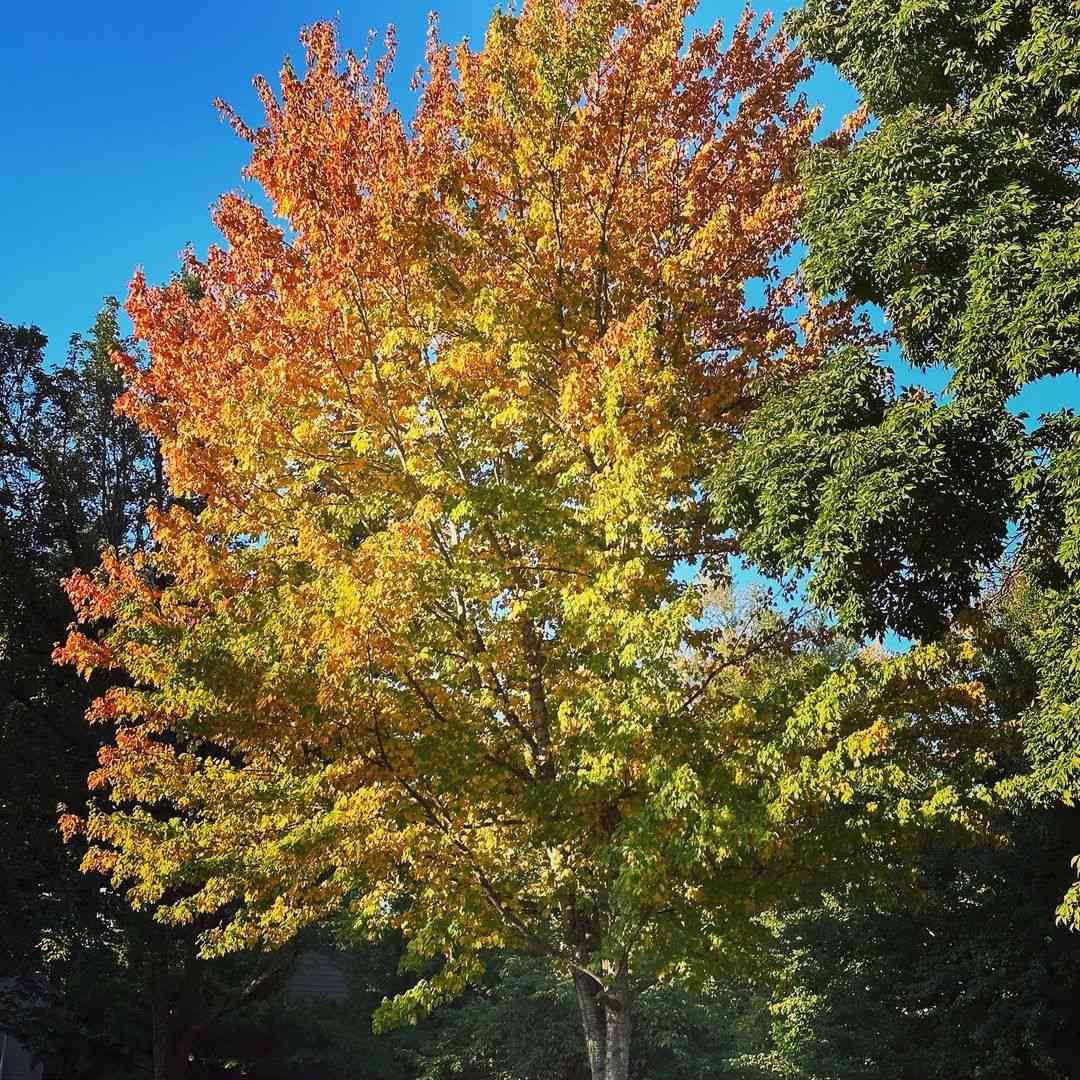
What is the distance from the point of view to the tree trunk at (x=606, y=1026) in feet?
28.4

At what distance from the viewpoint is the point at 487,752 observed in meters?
8.89

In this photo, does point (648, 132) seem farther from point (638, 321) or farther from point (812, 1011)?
point (812, 1011)

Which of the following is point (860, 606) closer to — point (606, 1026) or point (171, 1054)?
point (606, 1026)

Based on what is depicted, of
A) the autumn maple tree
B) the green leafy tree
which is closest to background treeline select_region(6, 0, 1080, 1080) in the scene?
the green leafy tree

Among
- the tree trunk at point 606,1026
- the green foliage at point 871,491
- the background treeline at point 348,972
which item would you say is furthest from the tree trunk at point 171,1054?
the green foliage at point 871,491

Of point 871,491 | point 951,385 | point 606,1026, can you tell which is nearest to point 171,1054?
point 606,1026

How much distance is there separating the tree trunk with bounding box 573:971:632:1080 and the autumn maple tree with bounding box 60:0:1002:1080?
0.04 m

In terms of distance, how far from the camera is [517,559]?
9.23 meters

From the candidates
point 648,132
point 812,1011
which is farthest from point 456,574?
point 812,1011

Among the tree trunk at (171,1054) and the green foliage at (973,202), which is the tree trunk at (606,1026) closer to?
the green foliage at (973,202)

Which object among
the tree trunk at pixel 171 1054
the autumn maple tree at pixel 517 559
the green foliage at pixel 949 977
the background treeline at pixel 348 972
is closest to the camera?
the autumn maple tree at pixel 517 559

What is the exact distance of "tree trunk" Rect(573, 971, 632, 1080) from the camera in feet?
28.4

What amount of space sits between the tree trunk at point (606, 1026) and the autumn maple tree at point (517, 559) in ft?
0.13

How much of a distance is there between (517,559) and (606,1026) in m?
4.79
